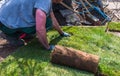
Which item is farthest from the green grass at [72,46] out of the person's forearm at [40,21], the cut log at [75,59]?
the person's forearm at [40,21]

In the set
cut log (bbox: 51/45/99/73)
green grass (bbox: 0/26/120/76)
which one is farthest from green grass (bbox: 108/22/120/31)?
cut log (bbox: 51/45/99/73)

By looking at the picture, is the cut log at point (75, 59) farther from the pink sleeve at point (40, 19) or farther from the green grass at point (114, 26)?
the green grass at point (114, 26)

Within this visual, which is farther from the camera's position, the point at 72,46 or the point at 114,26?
the point at 114,26

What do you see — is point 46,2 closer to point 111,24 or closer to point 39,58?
point 39,58

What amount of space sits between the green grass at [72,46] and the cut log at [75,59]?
3.1 inches

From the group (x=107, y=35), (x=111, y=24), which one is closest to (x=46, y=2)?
(x=107, y=35)

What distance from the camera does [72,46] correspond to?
17.8 feet

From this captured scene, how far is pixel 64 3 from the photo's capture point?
25.6ft

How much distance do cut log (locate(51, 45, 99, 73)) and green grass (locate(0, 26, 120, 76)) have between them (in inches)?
3.1

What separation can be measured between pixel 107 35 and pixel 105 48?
0.60m

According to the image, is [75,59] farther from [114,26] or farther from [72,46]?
[114,26]

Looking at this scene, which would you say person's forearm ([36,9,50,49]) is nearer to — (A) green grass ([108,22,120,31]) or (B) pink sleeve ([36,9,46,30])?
(B) pink sleeve ([36,9,46,30])

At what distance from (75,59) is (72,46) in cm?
80

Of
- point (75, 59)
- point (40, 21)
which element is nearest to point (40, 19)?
point (40, 21)
